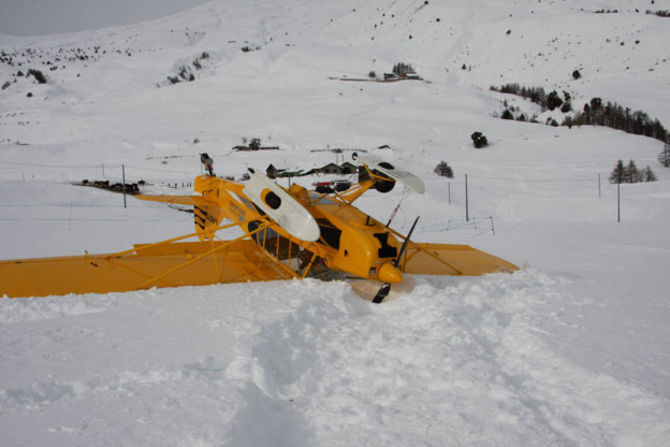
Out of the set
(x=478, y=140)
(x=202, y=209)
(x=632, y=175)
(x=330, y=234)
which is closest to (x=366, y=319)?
(x=330, y=234)

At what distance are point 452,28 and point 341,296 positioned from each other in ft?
322

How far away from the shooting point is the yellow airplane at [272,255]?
619cm

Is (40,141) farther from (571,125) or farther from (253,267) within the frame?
(571,125)

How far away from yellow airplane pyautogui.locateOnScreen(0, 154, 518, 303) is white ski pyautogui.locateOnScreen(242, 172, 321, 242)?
0.6 inches

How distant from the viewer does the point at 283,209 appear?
6.20m

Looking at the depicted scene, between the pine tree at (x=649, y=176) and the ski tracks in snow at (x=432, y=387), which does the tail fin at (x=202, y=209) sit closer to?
the ski tracks in snow at (x=432, y=387)

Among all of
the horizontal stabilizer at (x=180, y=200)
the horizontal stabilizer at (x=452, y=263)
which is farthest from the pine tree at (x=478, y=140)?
the horizontal stabilizer at (x=180, y=200)

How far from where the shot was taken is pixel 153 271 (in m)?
7.20

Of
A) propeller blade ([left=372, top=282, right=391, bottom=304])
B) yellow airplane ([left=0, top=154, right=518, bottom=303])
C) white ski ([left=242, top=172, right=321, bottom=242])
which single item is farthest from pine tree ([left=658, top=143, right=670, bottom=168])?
white ski ([left=242, top=172, right=321, bottom=242])

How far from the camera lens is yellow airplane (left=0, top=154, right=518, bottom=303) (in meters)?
6.19

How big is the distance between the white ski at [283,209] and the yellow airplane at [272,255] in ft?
0.05

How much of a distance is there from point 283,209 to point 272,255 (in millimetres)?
2060

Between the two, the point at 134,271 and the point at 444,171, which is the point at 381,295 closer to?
the point at 134,271

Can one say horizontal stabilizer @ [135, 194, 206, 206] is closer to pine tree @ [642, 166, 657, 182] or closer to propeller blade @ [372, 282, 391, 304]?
propeller blade @ [372, 282, 391, 304]
